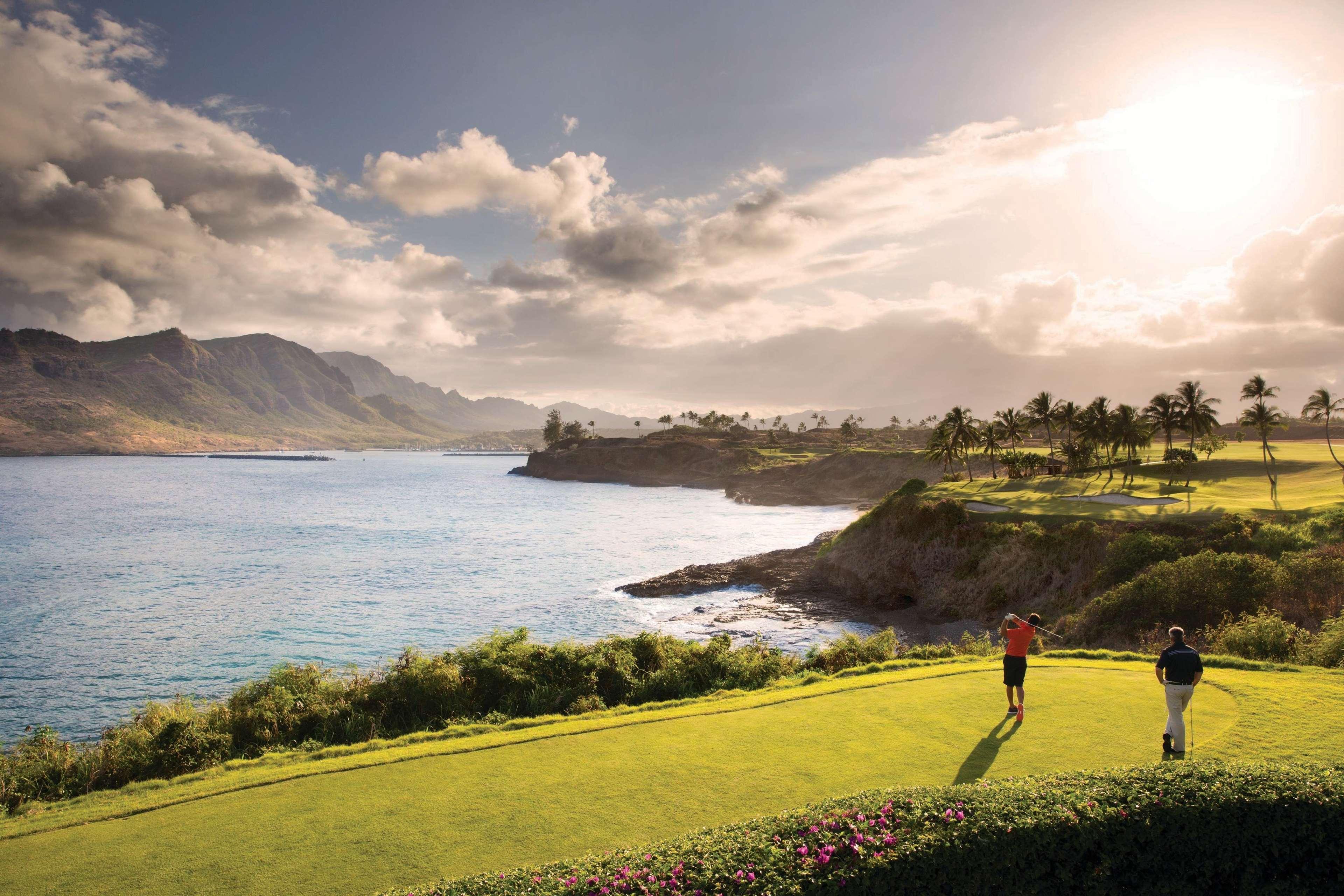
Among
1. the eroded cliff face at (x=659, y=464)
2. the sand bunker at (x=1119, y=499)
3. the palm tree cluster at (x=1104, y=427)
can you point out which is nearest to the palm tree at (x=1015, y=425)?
the palm tree cluster at (x=1104, y=427)

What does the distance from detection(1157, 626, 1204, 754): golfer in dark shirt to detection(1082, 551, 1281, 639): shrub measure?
19.9 m

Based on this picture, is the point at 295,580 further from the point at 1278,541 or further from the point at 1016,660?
the point at 1278,541

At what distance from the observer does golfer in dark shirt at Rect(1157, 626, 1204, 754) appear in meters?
11.0

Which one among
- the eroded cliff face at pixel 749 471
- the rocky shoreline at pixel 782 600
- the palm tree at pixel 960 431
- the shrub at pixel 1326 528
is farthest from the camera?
the eroded cliff face at pixel 749 471

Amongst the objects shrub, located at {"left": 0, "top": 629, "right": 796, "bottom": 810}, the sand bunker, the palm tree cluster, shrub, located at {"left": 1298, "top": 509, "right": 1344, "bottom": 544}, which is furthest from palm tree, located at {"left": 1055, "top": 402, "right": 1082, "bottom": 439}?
shrub, located at {"left": 0, "top": 629, "right": 796, "bottom": 810}

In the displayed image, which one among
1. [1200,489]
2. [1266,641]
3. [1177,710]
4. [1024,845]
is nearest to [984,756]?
[1177,710]

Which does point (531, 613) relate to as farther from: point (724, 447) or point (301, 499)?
point (724, 447)

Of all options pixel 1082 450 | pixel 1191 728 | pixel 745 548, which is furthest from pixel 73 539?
pixel 1082 450

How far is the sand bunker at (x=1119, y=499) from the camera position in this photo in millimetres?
48969

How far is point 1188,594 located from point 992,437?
212 ft

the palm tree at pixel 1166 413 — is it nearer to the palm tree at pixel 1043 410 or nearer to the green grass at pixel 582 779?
the palm tree at pixel 1043 410

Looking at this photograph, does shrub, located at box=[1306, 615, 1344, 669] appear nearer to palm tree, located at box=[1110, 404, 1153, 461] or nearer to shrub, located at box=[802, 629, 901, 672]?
shrub, located at box=[802, 629, 901, 672]

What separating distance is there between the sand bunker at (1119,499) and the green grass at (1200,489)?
0.86 metres

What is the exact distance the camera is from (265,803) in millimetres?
10953
